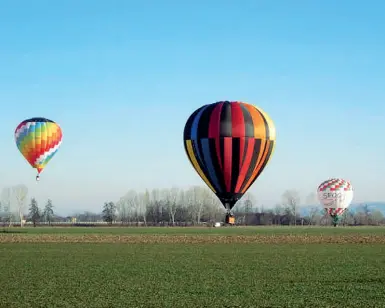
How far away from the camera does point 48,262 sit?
3091 cm

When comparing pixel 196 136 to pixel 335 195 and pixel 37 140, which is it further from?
pixel 335 195

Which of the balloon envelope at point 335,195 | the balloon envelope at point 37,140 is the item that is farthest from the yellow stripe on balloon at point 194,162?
the balloon envelope at point 335,195

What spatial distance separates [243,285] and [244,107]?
28.6 meters

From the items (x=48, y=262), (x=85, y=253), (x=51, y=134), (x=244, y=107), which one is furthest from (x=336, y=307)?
(x=51, y=134)

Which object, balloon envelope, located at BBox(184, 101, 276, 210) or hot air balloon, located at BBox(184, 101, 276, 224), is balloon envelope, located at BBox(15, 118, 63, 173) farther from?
hot air balloon, located at BBox(184, 101, 276, 224)

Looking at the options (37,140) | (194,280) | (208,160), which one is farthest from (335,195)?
(194,280)

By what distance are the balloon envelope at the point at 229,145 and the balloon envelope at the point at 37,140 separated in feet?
78.3

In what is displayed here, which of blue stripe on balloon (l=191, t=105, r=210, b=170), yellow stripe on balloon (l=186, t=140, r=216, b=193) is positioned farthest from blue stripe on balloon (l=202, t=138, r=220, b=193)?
yellow stripe on balloon (l=186, t=140, r=216, b=193)

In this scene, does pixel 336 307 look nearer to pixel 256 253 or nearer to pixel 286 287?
pixel 286 287

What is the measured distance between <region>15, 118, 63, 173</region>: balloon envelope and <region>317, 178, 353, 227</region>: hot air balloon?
47332 millimetres

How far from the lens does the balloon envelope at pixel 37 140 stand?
67188 mm

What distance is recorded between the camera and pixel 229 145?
47.4 meters

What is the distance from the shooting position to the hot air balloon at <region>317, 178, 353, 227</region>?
99750 mm

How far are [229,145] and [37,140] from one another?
89.7 ft
